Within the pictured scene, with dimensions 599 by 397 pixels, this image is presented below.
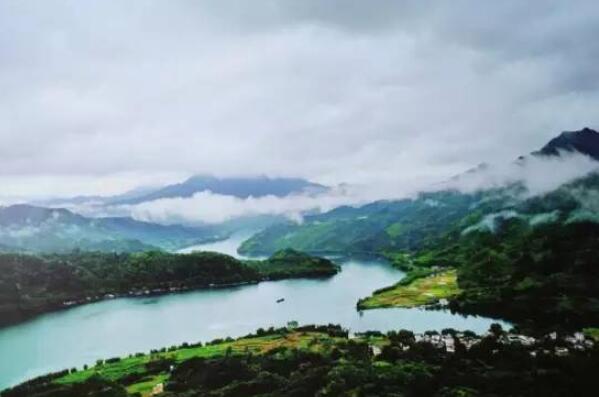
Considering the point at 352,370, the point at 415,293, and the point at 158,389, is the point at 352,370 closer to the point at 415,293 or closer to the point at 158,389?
the point at 158,389

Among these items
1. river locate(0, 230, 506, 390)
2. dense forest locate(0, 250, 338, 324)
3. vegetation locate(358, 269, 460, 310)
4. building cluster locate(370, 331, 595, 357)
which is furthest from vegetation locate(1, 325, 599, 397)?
dense forest locate(0, 250, 338, 324)

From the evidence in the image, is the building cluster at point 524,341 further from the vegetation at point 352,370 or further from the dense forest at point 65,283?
the dense forest at point 65,283

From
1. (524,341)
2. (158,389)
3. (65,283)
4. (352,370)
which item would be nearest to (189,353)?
(158,389)

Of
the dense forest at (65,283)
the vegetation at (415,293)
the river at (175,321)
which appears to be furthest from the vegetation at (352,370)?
the dense forest at (65,283)

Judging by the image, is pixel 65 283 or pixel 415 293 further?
pixel 65 283

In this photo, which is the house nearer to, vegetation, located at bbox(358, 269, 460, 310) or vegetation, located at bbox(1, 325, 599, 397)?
vegetation, located at bbox(1, 325, 599, 397)
